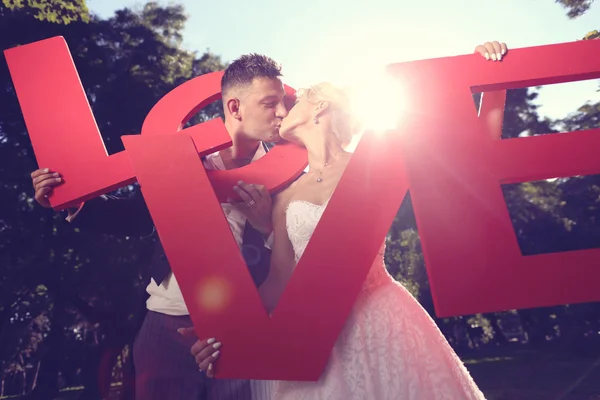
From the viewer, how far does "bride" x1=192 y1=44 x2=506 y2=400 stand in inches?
83.5

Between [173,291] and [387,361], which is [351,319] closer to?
[387,361]

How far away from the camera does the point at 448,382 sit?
2105 millimetres

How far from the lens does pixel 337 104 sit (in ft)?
9.00

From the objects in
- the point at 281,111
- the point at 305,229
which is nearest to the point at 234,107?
the point at 281,111

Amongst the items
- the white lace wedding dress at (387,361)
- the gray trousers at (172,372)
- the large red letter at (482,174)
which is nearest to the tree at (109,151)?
the gray trousers at (172,372)

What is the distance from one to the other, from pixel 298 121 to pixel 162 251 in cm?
122

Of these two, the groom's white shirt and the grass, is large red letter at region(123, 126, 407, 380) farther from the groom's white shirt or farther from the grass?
the grass

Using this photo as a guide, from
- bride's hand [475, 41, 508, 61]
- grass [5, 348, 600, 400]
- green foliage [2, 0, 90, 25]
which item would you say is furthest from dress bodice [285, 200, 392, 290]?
green foliage [2, 0, 90, 25]

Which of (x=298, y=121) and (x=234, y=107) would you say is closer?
(x=298, y=121)

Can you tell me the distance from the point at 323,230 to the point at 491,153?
86cm

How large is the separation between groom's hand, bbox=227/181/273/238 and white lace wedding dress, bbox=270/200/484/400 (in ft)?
2.34

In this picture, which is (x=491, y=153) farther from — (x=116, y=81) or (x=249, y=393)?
(x=116, y=81)

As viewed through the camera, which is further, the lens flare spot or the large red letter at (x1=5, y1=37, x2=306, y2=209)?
the large red letter at (x1=5, y1=37, x2=306, y2=209)

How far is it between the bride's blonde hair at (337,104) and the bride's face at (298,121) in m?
0.04
